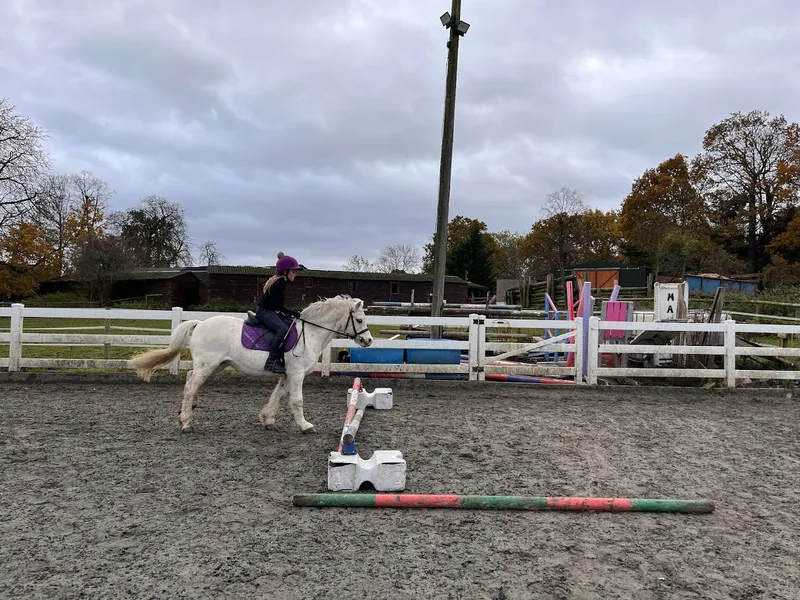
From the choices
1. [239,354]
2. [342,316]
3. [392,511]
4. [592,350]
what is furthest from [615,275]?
[392,511]

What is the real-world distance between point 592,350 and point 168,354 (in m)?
6.81

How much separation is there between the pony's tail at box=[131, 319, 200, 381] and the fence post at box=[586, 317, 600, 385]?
6.50 meters

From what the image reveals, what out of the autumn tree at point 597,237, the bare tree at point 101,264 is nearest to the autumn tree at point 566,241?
the autumn tree at point 597,237

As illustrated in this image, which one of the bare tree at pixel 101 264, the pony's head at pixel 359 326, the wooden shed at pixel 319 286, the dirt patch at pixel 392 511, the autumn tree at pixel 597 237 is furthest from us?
the autumn tree at pixel 597 237

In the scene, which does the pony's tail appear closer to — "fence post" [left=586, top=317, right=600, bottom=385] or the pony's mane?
the pony's mane

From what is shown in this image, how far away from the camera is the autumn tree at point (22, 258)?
31.2 m

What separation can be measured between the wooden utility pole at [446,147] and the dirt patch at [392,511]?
14.9 feet

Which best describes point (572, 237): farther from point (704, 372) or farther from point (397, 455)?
point (397, 455)

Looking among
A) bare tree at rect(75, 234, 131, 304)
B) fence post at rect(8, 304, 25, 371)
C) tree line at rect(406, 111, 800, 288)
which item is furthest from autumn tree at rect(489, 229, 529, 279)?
fence post at rect(8, 304, 25, 371)

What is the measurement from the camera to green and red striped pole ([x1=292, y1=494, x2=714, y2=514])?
11.6 feet

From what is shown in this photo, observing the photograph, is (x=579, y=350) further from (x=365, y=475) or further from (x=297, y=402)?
(x=365, y=475)

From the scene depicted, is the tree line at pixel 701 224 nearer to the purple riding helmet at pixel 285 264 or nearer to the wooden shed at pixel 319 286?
the wooden shed at pixel 319 286

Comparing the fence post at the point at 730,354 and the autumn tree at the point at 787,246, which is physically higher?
the autumn tree at the point at 787,246

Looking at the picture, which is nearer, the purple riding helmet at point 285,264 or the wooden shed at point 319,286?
the purple riding helmet at point 285,264
